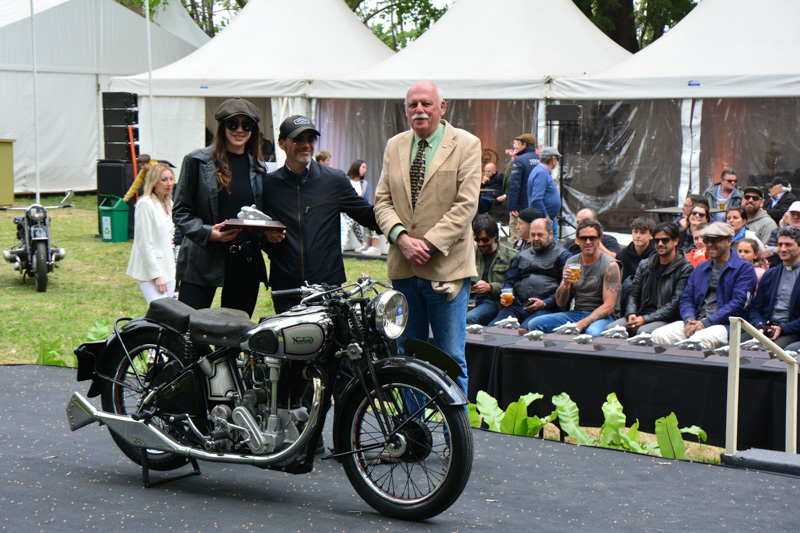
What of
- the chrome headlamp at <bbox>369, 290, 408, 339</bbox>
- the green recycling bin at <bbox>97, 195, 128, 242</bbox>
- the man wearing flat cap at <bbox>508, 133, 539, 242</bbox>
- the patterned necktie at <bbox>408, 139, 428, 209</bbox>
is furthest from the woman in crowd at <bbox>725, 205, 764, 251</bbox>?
the green recycling bin at <bbox>97, 195, 128, 242</bbox>

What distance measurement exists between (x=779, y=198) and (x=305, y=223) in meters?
9.77

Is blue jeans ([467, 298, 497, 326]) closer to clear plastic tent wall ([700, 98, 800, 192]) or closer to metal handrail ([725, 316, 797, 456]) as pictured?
metal handrail ([725, 316, 797, 456])

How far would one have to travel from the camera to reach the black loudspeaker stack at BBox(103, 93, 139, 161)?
16.0m

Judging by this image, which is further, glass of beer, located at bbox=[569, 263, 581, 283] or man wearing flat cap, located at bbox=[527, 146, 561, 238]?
man wearing flat cap, located at bbox=[527, 146, 561, 238]

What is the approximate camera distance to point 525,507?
407 cm

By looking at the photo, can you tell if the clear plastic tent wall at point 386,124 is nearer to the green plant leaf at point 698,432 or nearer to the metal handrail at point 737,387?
the green plant leaf at point 698,432

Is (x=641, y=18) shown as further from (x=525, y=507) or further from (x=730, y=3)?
(x=525, y=507)

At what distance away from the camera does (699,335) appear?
6.98 m

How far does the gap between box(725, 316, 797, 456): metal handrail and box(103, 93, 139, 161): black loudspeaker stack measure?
12.9 m

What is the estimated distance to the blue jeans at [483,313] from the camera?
27.2ft

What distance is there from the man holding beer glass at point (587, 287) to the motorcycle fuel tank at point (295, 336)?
4077mm

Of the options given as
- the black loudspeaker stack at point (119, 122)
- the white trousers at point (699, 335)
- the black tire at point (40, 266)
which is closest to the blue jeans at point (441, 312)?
the white trousers at point (699, 335)

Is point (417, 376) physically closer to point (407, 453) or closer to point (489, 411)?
point (407, 453)

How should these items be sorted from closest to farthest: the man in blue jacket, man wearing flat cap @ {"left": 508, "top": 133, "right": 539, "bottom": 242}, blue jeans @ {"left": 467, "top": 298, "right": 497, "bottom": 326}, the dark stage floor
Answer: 1. the dark stage floor
2. the man in blue jacket
3. blue jeans @ {"left": 467, "top": 298, "right": 497, "bottom": 326}
4. man wearing flat cap @ {"left": 508, "top": 133, "right": 539, "bottom": 242}
